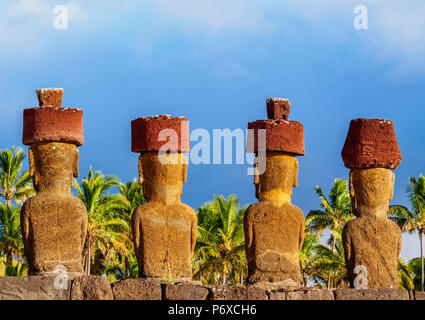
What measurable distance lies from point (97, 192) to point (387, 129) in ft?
62.1

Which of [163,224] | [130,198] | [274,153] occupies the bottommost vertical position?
[163,224]

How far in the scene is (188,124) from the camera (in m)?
12.1

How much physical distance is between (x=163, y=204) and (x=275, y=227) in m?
1.66

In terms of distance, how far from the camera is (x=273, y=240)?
39.6 ft

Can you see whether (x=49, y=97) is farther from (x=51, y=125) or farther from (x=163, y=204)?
(x=163, y=204)

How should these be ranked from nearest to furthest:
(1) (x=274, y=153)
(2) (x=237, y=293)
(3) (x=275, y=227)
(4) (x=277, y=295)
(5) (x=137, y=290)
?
1. (5) (x=137, y=290)
2. (2) (x=237, y=293)
3. (4) (x=277, y=295)
4. (3) (x=275, y=227)
5. (1) (x=274, y=153)

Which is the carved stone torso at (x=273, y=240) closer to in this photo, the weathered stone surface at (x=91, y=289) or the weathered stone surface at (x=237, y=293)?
the weathered stone surface at (x=237, y=293)

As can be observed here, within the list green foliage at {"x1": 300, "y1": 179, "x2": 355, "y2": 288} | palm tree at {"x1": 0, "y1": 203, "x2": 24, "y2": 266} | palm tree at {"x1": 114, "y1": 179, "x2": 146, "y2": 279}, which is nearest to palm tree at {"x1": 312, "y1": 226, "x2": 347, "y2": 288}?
green foliage at {"x1": 300, "y1": 179, "x2": 355, "y2": 288}

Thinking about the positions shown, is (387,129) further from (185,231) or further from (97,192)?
(97,192)

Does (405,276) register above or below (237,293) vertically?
above

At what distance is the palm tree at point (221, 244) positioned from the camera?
34375mm

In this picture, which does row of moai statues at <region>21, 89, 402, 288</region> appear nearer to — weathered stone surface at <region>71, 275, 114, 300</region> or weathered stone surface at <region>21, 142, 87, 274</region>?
weathered stone surface at <region>21, 142, 87, 274</region>

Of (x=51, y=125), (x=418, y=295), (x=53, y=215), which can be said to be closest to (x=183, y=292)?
(x=53, y=215)
